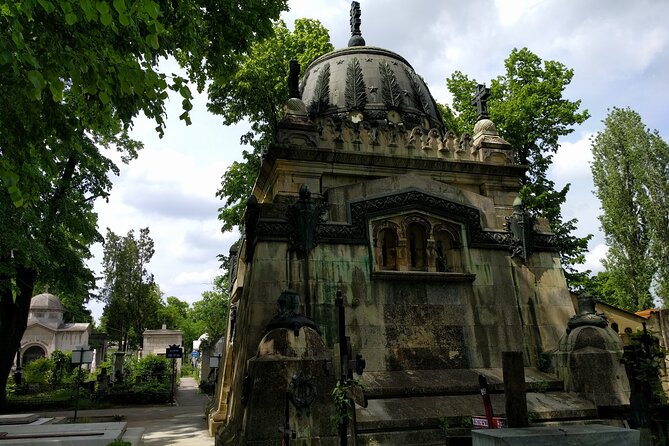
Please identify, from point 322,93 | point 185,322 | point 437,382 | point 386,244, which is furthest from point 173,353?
point 185,322

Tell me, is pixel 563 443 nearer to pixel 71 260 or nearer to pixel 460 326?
pixel 460 326

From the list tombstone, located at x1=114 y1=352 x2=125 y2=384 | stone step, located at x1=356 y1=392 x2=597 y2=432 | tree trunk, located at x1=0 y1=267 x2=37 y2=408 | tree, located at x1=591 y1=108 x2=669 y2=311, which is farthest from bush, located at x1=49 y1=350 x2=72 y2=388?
tree, located at x1=591 y1=108 x2=669 y2=311

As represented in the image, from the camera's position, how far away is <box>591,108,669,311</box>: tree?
108 feet

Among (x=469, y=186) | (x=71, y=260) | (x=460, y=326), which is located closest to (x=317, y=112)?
(x=469, y=186)

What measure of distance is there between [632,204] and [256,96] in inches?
1102

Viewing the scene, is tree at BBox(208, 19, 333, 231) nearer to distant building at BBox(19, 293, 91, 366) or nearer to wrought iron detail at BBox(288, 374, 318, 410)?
wrought iron detail at BBox(288, 374, 318, 410)

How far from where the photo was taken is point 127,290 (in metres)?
57.6

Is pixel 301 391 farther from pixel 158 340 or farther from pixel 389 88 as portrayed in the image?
pixel 158 340

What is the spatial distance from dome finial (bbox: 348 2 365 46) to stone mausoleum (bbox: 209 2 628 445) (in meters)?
8.66

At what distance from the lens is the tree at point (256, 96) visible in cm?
2266

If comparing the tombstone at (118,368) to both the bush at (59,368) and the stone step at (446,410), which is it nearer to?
the bush at (59,368)

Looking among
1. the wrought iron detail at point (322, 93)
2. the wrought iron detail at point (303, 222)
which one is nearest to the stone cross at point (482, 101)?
the wrought iron detail at point (322, 93)

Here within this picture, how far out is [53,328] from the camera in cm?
5672

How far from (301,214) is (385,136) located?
371cm
